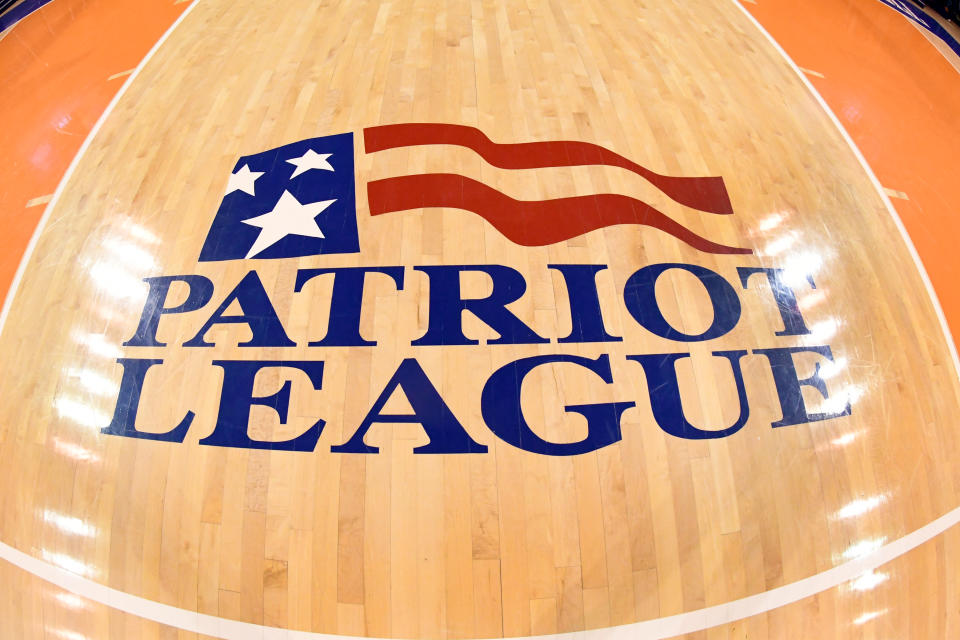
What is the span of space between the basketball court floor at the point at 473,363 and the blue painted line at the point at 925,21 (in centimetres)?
205

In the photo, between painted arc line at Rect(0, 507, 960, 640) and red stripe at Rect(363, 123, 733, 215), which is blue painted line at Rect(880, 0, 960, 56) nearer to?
red stripe at Rect(363, 123, 733, 215)

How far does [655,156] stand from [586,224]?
0.61 meters

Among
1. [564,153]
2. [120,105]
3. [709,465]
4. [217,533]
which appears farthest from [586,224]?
[120,105]

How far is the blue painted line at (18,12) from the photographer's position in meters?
4.03

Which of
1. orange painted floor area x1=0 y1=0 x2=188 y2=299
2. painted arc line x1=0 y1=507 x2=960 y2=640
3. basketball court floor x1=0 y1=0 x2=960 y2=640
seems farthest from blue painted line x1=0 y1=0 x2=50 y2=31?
painted arc line x1=0 y1=507 x2=960 y2=640

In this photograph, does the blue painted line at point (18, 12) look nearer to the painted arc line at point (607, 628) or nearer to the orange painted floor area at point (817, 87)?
the orange painted floor area at point (817, 87)

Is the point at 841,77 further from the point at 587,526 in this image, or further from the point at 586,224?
the point at 587,526

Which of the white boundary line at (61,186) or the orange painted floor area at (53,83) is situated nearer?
the white boundary line at (61,186)

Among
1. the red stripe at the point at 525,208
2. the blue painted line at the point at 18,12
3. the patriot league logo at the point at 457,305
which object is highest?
the red stripe at the point at 525,208

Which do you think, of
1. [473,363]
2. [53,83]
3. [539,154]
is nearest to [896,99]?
[539,154]

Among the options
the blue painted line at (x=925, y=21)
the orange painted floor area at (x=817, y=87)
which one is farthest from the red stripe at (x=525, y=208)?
the blue painted line at (x=925, y=21)

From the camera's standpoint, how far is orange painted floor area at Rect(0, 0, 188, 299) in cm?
299

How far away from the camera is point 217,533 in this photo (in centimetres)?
209

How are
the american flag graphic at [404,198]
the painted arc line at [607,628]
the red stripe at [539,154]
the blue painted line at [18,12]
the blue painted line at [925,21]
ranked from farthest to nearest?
1. the blue painted line at [925,21]
2. the blue painted line at [18,12]
3. the red stripe at [539,154]
4. the american flag graphic at [404,198]
5. the painted arc line at [607,628]
